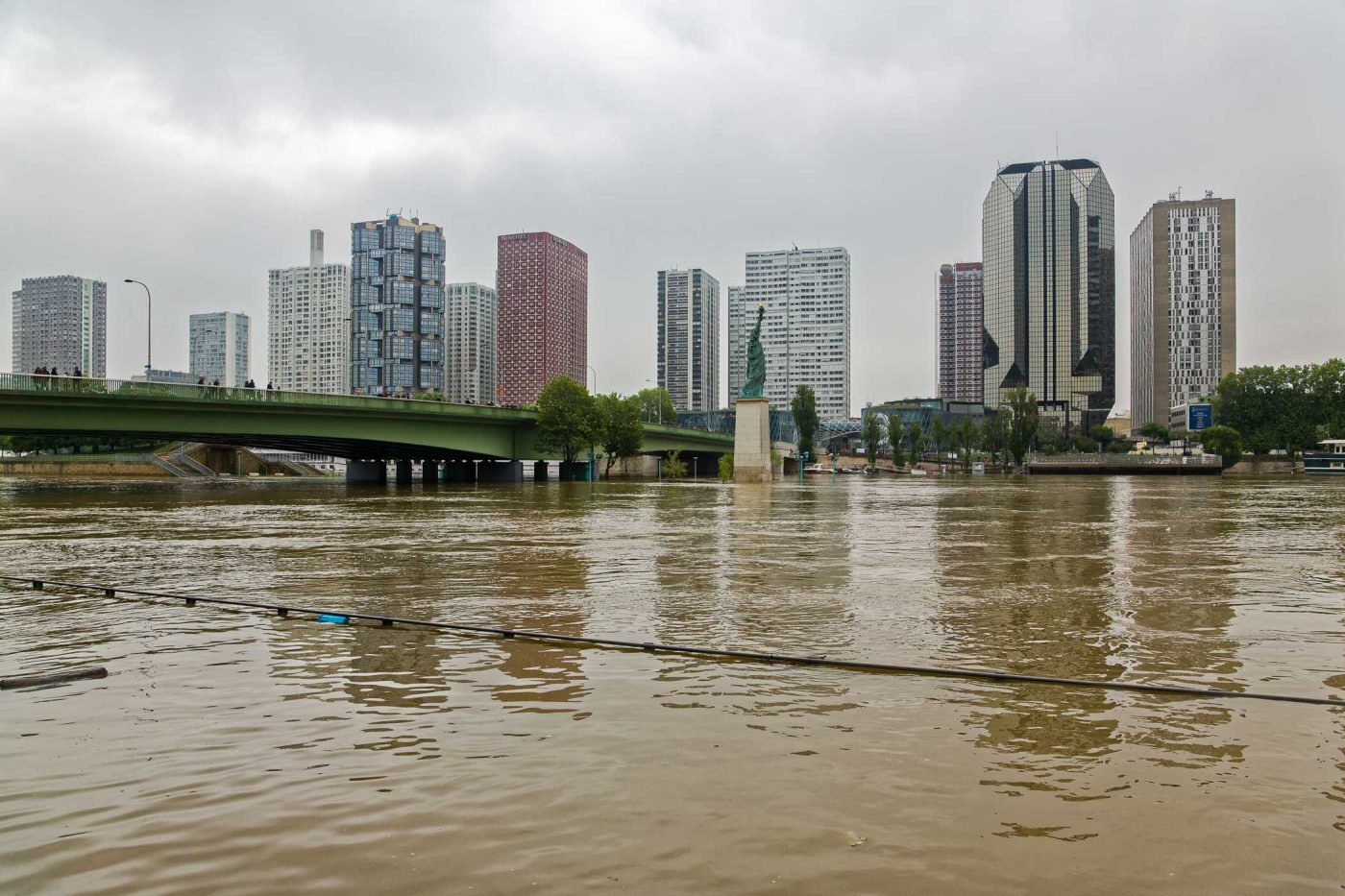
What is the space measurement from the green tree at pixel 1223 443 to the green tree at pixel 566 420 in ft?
318

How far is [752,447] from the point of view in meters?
81.9

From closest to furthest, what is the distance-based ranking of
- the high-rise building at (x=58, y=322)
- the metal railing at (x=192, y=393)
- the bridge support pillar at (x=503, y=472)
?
the metal railing at (x=192, y=393), the bridge support pillar at (x=503, y=472), the high-rise building at (x=58, y=322)

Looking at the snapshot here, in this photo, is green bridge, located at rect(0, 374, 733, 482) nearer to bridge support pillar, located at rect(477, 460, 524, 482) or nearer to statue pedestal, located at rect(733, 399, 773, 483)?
bridge support pillar, located at rect(477, 460, 524, 482)

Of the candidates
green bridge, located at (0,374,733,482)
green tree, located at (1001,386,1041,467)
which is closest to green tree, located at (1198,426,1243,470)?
green tree, located at (1001,386,1041,467)

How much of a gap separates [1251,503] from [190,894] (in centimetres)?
4907

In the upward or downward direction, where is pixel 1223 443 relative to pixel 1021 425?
downward

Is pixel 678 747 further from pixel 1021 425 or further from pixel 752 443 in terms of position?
pixel 1021 425

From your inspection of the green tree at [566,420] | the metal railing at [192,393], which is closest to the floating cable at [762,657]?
the metal railing at [192,393]

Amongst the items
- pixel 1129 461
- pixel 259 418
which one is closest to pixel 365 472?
pixel 259 418

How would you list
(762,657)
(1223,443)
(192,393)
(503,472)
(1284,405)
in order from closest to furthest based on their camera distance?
(762,657) → (192,393) → (503,472) → (1223,443) → (1284,405)

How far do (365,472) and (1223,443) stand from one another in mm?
118258

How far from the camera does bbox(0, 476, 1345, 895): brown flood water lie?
4352mm

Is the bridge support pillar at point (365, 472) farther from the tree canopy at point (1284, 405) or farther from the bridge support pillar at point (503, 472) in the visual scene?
the tree canopy at point (1284, 405)

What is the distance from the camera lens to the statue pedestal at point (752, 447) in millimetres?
81812
